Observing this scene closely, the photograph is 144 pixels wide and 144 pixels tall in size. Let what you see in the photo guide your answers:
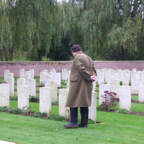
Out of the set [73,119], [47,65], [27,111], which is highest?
[47,65]

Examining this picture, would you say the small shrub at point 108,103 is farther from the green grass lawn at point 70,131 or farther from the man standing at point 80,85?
the man standing at point 80,85

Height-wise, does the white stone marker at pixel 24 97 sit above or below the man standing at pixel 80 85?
below

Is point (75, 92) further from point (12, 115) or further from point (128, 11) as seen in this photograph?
point (128, 11)

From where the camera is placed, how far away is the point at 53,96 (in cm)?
1066

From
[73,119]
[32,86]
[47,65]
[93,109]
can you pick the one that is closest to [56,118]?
[93,109]

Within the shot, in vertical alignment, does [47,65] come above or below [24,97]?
above

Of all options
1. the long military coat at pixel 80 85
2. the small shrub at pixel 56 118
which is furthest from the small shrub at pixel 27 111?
the long military coat at pixel 80 85

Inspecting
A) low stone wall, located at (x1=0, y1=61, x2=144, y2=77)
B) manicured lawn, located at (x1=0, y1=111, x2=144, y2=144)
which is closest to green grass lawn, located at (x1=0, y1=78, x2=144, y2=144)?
manicured lawn, located at (x1=0, y1=111, x2=144, y2=144)

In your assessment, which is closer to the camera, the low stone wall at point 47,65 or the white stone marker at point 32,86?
the white stone marker at point 32,86

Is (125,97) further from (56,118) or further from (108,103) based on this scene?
(56,118)

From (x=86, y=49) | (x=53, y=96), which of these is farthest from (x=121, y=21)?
(x=53, y=96)

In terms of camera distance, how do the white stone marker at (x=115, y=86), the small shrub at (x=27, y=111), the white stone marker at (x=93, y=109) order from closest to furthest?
the white stone marker at (x=93, y=109) < the small shrub at (x=27, y=111) < the white stone marker at (x=115, y=86)

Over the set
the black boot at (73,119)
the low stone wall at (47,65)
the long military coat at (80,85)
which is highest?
the long military coat at (80,85)

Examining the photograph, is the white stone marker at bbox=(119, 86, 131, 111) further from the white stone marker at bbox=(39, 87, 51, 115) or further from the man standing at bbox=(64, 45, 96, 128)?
the man standing at bbox=(64, 45, 96, 128)
